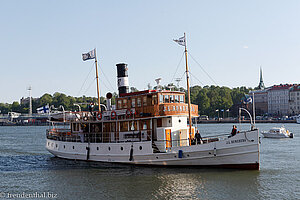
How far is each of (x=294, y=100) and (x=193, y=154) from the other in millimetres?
164403

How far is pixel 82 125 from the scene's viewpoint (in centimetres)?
3381

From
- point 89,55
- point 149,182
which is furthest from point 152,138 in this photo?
point 89,55

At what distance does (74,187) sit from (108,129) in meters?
8.66

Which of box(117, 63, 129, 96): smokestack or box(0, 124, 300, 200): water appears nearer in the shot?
box(0, 124, 300, 200): water

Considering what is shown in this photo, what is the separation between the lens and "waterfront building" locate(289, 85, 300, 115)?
576 ft

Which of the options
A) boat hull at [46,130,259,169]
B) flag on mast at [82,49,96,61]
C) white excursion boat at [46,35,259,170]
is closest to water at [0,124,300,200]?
boat hull at [46,130,259,169]

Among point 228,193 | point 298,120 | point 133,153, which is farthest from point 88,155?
point 298,120

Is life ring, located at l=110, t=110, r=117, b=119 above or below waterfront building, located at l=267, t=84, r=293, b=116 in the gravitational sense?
below

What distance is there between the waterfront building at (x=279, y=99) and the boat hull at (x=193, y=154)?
165592 mm

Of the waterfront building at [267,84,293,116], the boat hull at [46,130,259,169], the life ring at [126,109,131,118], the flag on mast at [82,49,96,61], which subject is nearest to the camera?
the boat hull at [46,130,259,169]

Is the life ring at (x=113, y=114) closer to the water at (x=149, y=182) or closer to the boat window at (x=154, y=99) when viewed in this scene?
the boat window at (x=154, y=99)

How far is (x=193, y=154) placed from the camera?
26625 mm

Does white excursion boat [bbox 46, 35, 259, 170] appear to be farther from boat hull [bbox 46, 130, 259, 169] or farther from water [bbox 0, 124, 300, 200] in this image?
water [bbox 0, 124, 300, 200]

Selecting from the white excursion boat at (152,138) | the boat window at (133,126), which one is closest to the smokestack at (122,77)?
the white excursion boat at (152,138)
